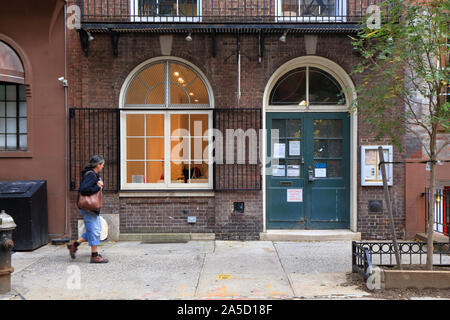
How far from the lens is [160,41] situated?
7824 millimetres

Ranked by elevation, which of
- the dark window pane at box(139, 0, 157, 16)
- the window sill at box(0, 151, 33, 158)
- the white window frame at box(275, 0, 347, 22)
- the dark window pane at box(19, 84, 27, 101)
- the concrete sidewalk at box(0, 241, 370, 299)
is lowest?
the concrete sidewalk at box(0, 241, 370, 299)

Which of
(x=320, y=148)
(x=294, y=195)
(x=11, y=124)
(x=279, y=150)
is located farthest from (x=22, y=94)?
(x=320, y=148)

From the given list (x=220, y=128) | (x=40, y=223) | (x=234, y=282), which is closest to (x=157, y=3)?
(x=220, y=128)

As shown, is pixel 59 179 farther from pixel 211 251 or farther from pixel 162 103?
pixel 211 251

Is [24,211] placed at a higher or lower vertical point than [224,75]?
lower

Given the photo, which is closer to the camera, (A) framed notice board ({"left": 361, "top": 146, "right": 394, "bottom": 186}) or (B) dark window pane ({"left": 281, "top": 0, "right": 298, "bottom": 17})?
(A) framed notice board ({"left": 361, "top": 146, "right": 394, "bottom": 186})

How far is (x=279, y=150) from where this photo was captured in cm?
812

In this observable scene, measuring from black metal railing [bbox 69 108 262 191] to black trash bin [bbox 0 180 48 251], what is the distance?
0.92 metres

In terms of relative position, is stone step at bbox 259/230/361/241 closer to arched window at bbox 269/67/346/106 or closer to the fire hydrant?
arched window at bbox 269/67/346/106

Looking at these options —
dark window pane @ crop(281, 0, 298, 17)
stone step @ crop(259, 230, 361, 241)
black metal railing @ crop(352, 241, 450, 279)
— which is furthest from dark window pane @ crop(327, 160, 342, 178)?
dark window pane @ crop(281, 0, 298, 17)

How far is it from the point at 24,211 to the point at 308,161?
238 inches

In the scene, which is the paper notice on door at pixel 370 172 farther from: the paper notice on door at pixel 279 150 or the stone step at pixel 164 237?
the stone step at pixel 164 237

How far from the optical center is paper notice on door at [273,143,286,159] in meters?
8.11

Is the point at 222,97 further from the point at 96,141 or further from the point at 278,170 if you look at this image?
the point at 96,141
